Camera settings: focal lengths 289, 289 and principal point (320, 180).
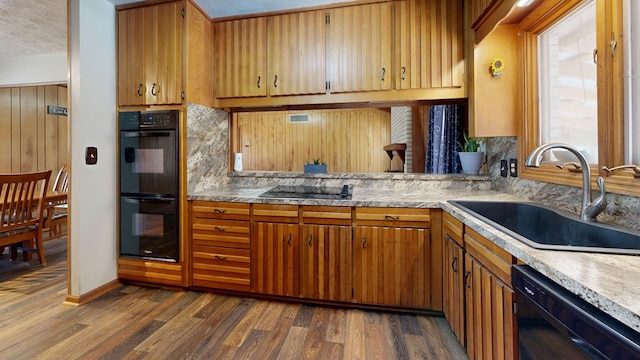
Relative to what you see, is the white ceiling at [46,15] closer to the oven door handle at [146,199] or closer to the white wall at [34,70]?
the white wall at [34,70]

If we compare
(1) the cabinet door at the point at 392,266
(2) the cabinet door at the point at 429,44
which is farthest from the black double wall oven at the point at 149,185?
(2) the cabinet door at the point at 429,44

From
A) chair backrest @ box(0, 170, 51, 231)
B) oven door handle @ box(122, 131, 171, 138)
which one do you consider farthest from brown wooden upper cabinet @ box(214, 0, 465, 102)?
chair backrest @ box(0, 170, 51, 231)

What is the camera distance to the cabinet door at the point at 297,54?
8.16ft

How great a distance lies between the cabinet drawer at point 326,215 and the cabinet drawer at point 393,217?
3.4 inches

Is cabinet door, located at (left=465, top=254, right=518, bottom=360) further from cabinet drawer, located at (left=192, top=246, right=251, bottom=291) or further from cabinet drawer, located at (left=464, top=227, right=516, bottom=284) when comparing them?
cabinet drawer, located at (left=192, top=246, right=251, bottom=291)

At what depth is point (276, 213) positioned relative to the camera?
221cm

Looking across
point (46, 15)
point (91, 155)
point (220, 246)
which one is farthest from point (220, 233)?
point (46, 15)

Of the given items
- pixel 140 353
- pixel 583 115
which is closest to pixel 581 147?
pixel 583 115

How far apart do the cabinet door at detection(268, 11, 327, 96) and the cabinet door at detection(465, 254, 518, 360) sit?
183cm

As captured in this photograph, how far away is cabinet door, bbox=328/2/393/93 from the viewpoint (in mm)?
2381

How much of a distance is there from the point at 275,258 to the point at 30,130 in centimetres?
539

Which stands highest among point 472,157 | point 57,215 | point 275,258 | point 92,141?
point 92,141

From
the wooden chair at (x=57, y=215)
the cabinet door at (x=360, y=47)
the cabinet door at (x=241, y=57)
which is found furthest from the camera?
the wooden chair at (x=57, y=215)

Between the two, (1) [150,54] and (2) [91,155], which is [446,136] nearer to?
(1) [150,54]
